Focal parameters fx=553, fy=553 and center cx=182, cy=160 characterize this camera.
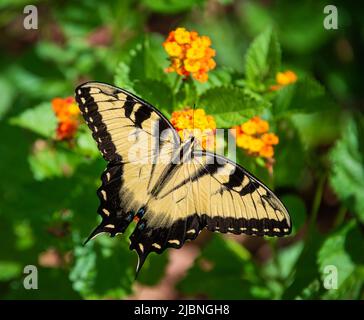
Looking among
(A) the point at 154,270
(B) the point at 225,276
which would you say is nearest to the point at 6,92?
(A) the point at 154,270

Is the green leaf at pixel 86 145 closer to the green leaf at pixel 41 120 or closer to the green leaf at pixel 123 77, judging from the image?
the green leaf at pixel 41 120

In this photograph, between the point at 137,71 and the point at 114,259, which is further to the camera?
the point at 114,259

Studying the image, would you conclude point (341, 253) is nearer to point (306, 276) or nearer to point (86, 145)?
point (306, 276)

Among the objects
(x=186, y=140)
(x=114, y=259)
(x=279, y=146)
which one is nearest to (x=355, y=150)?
(x=279, y=146)

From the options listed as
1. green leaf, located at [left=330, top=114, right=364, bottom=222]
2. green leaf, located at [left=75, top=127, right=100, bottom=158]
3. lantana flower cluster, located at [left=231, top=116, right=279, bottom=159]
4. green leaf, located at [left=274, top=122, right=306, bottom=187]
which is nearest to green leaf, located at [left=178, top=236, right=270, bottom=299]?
green leaf, located at [left=274, top=122, right=306, bottom=187]
